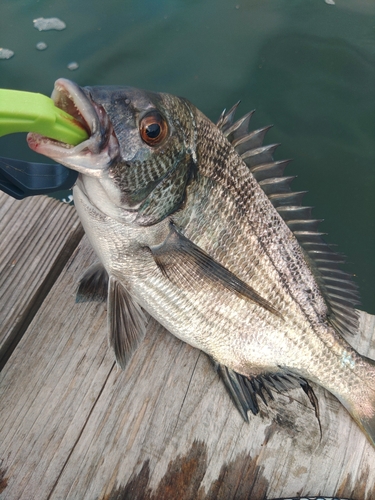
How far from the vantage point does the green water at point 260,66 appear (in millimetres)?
3131

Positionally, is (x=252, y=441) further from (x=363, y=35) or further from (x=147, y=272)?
(x=363, y=35)

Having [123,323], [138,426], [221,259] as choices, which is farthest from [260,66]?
[138,426]

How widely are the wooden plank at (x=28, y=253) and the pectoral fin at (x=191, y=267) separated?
75cm

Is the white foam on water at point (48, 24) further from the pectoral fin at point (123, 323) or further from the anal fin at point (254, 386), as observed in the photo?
the anal fin at point (254, 386)

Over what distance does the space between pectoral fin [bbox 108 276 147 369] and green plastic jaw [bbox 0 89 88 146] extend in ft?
2.41

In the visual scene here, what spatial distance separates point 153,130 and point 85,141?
26 cm

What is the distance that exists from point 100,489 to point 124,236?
971 millimetres

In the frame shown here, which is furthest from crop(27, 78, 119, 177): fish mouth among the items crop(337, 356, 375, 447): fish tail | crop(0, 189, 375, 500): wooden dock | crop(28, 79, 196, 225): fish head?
crop(337, 356, 375, 447): fish tail

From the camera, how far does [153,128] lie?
126 cm

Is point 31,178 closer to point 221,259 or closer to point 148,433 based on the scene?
point 221,259

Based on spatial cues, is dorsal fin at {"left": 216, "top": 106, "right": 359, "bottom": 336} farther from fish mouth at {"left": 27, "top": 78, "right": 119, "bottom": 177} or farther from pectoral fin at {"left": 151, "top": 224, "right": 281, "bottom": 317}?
fish mouth at {"left": 27, "top": 78, "right": 119, "bottom": 177}

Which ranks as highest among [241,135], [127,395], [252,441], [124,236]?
[241,135]

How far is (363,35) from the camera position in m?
3.84

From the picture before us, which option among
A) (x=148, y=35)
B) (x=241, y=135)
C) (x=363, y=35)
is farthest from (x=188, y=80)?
(x=241, y=135)
